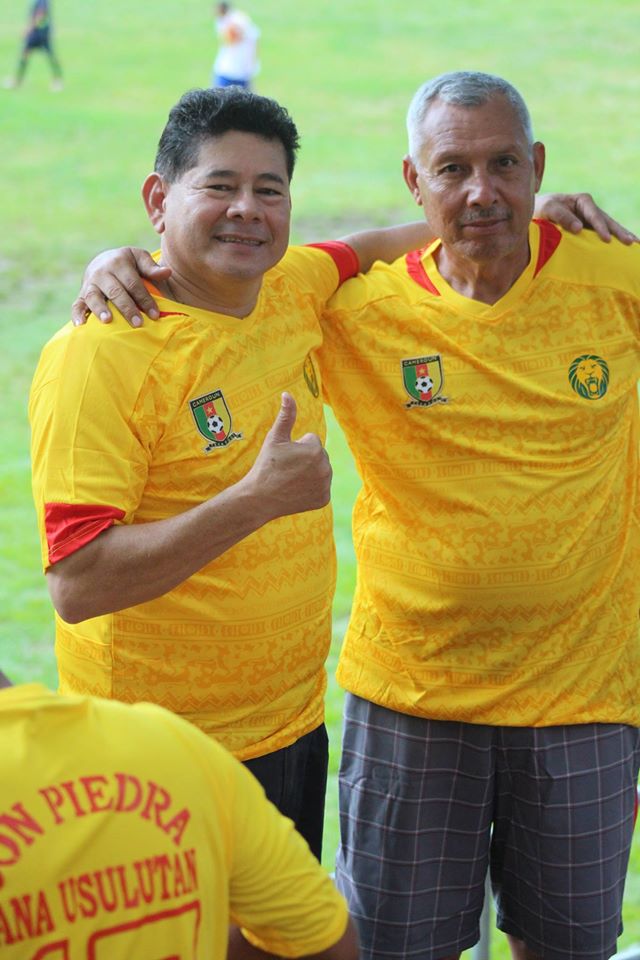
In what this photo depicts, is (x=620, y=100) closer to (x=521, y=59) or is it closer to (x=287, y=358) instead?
(x=521, y=59)

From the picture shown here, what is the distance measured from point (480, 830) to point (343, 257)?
121 centimetres

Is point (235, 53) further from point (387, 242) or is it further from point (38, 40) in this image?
point (387, 242)

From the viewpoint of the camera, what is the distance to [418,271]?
2.86 m

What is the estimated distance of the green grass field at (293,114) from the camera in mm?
11500

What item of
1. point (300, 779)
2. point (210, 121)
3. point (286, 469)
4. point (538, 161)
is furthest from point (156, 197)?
point (300, 779)

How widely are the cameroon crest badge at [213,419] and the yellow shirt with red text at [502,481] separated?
399mm

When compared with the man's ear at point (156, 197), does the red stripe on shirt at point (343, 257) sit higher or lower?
lower

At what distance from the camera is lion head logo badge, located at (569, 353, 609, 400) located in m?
2.74

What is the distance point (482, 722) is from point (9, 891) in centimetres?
138

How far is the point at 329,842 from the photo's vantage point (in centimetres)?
429

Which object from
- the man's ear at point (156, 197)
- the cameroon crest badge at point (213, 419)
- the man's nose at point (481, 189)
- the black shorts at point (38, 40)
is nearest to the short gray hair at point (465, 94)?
the man's nose at point (481, 189)

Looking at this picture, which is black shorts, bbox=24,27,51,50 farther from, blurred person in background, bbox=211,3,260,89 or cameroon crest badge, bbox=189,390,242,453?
cameroon crest badge, bbox=189,390,242,453

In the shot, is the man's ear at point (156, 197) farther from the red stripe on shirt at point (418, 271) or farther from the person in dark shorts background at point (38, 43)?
the person in dark shorts background at point (38, 43)

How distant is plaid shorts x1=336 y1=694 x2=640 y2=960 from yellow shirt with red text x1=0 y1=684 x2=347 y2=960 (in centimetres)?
109
